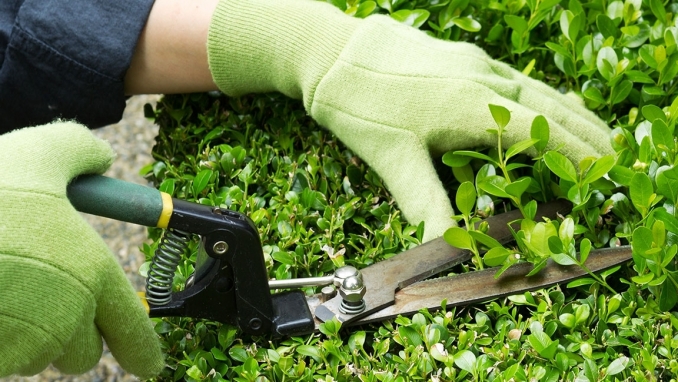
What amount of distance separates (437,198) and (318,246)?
0.62 feet

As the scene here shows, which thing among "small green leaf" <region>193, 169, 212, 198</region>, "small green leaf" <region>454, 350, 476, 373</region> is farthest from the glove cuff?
"small green leaf" <region>454, 350, 476, 373</region>

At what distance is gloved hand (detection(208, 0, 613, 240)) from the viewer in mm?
1236

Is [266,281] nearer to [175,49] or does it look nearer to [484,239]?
[484,239]

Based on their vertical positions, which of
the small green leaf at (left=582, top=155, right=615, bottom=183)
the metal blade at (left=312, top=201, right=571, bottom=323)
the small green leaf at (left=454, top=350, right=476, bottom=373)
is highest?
the small green leaf at (left=582, top=155, right=615, bottom=183)

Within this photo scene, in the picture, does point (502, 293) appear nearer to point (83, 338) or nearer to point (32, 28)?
point (83, 338)

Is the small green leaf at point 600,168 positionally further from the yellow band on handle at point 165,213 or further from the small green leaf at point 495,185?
the yellow band on handle at point 165,213

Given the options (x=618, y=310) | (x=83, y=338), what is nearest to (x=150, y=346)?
(x=83, y=338)

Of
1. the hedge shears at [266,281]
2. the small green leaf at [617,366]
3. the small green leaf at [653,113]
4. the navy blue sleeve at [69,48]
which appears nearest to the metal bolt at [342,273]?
the hedge shears at [266,281]

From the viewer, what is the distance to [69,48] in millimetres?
1435

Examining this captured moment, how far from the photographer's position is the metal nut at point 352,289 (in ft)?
3.50

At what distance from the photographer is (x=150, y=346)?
3.45ft

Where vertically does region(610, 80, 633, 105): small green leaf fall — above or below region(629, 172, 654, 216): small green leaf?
below

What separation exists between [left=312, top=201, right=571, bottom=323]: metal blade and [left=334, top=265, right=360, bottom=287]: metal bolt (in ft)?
0.09

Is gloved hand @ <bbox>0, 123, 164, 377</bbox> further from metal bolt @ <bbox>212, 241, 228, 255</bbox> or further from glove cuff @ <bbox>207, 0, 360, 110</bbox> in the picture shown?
glove cuff @ <bbox>207, 0, 360, 110</bbox>
